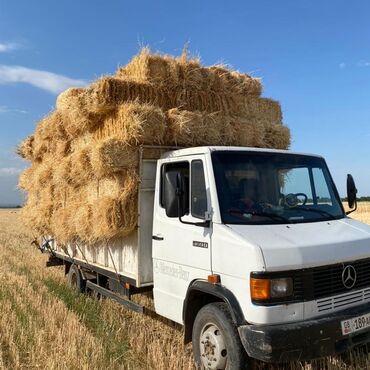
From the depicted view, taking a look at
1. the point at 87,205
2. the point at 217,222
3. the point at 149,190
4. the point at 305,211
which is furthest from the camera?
the point at 87,205

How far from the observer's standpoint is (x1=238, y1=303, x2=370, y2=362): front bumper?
3.74 metres

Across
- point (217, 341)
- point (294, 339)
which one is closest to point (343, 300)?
point (294, 339)

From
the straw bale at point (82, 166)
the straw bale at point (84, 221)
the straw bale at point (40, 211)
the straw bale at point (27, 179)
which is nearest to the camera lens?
the straw bale at point (84, 221)

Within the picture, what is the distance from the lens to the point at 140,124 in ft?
18.1

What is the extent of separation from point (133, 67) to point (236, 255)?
3.80 metres

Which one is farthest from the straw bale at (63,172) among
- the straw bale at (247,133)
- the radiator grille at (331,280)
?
the radiator grille at (331,280)

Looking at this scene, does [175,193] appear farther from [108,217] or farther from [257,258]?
[108,217]

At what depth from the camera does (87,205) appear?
6453 millimetres

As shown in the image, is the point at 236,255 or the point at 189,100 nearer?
the point at 236,255

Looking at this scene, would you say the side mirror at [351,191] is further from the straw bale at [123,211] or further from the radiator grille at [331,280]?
the straw bale at [123,211]

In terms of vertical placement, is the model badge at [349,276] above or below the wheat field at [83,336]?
Result: above

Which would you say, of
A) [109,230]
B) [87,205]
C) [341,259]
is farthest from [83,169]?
[341,259]

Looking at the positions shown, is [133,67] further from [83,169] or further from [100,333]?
[100,333]

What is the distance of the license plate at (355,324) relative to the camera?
3.99 meters
